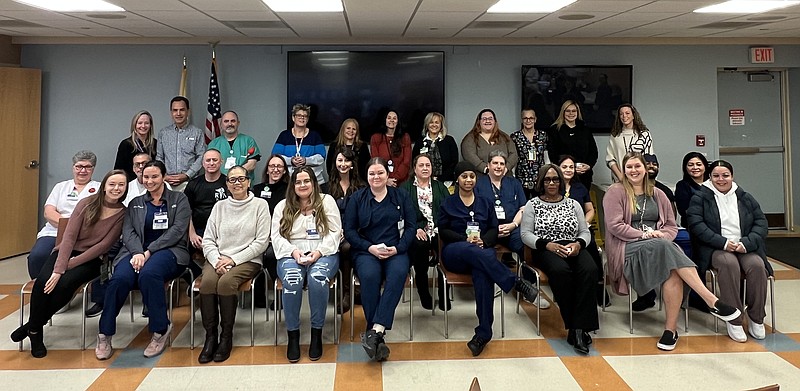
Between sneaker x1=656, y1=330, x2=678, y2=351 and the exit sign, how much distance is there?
Result: 16.9 ft

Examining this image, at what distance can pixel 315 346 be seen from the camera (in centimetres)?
358

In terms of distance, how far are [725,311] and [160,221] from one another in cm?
393

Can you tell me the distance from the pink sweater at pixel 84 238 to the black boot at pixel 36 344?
41cm

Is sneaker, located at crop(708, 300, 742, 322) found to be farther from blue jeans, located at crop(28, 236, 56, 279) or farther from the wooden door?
the wooden door

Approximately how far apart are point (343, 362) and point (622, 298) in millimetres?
2669

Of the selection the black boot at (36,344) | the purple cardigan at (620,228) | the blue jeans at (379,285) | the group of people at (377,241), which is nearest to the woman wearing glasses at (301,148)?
the group of people at (377,241)

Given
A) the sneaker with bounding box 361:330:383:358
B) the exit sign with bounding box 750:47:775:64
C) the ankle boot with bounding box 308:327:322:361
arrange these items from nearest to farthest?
the sneaker with bounding box 361:330:383:358 < the ankle boot with bounding box 308:327:322:361 < the exit sign with bounding box 750:47:775:64

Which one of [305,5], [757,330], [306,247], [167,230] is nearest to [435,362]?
[306,247]

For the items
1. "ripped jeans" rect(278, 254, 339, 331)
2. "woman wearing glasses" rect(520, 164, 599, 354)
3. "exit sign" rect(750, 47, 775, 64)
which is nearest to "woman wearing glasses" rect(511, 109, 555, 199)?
"woman wearing glasses" rect(520, 164, 599, 354)

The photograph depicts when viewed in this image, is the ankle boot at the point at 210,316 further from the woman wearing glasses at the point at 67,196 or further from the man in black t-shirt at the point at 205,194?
the woman wearing glasses at the point at 67,196

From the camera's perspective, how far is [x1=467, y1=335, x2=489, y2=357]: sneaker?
356cm

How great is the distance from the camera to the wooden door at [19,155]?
6457mm

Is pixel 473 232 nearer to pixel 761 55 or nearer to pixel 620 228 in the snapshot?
pixel 620 228

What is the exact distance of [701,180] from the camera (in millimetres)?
4594
